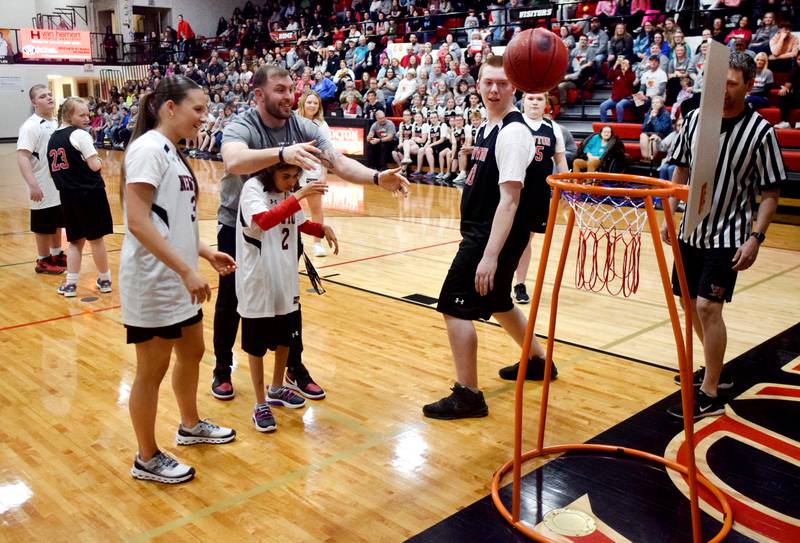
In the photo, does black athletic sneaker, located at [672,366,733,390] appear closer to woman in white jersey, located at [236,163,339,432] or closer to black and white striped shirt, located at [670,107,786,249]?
black and white striped shirt, located at [670,107,786,249]

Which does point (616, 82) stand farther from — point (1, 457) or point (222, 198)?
point (1, 457)

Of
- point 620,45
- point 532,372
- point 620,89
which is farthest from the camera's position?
point 620,45

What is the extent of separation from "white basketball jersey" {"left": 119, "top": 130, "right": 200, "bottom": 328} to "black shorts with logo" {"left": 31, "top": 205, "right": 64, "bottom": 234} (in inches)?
185

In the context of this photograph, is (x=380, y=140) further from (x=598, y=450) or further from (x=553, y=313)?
(x=553, y=313)

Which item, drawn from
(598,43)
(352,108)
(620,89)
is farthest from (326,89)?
(620,89)

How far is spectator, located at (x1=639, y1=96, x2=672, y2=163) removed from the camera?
38.8ft

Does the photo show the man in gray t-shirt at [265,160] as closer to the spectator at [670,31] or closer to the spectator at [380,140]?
the spectator at [670,31]

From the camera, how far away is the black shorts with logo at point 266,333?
3789 mm

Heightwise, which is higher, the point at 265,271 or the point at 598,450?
the point at 265,271

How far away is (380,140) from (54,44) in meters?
20.3

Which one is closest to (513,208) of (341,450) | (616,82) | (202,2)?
(341,450)

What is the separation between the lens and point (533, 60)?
347 centimetres

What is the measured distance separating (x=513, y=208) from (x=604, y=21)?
42.3 feet

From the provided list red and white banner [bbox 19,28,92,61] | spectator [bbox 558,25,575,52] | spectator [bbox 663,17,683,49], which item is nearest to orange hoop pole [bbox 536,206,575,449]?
spectator [bbox 663,17,683,49]
